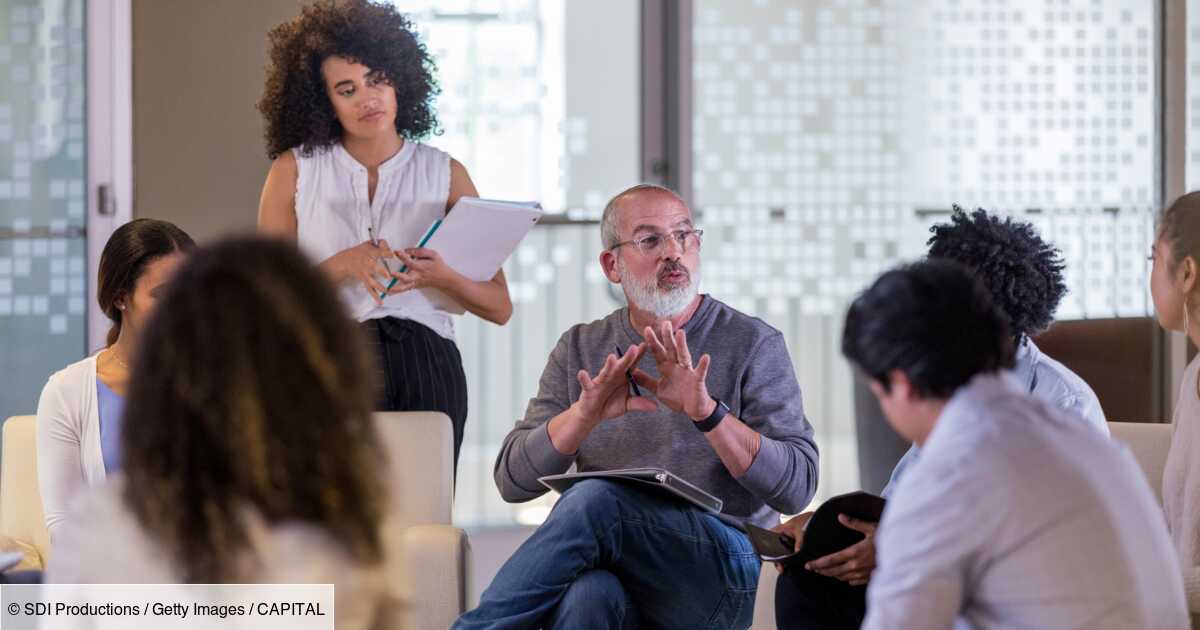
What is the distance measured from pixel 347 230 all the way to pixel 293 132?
365mm

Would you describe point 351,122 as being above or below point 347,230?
above

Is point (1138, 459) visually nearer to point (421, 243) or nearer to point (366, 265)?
point (421, 243)

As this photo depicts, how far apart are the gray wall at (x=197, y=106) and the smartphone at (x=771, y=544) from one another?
224cm

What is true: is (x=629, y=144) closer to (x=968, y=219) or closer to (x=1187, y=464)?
(x=968, y=219)

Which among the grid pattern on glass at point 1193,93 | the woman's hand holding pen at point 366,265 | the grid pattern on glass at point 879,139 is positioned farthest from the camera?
the grid pattern on glass at point 1193,93

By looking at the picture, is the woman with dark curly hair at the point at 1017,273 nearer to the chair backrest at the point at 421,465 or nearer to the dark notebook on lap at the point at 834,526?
the dark notebook on lap at the point at 834,526

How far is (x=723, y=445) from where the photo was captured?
98.5 inches

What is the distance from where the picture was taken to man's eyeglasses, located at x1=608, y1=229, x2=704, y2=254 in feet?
9.38

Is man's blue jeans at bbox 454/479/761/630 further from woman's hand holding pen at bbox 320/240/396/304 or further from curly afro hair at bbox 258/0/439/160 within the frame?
curly afro hair at bbox 258/0/439/160

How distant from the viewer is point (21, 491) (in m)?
2.63

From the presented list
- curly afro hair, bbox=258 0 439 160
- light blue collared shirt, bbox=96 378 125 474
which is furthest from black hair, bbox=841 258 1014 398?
curly afro hair, bbox=258 0 439 160

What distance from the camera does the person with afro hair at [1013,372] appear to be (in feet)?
7.25

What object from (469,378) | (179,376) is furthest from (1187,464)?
(469,378)

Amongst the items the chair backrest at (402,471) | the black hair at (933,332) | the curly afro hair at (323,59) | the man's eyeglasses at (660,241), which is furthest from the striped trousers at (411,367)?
the black hair at (933,332)
